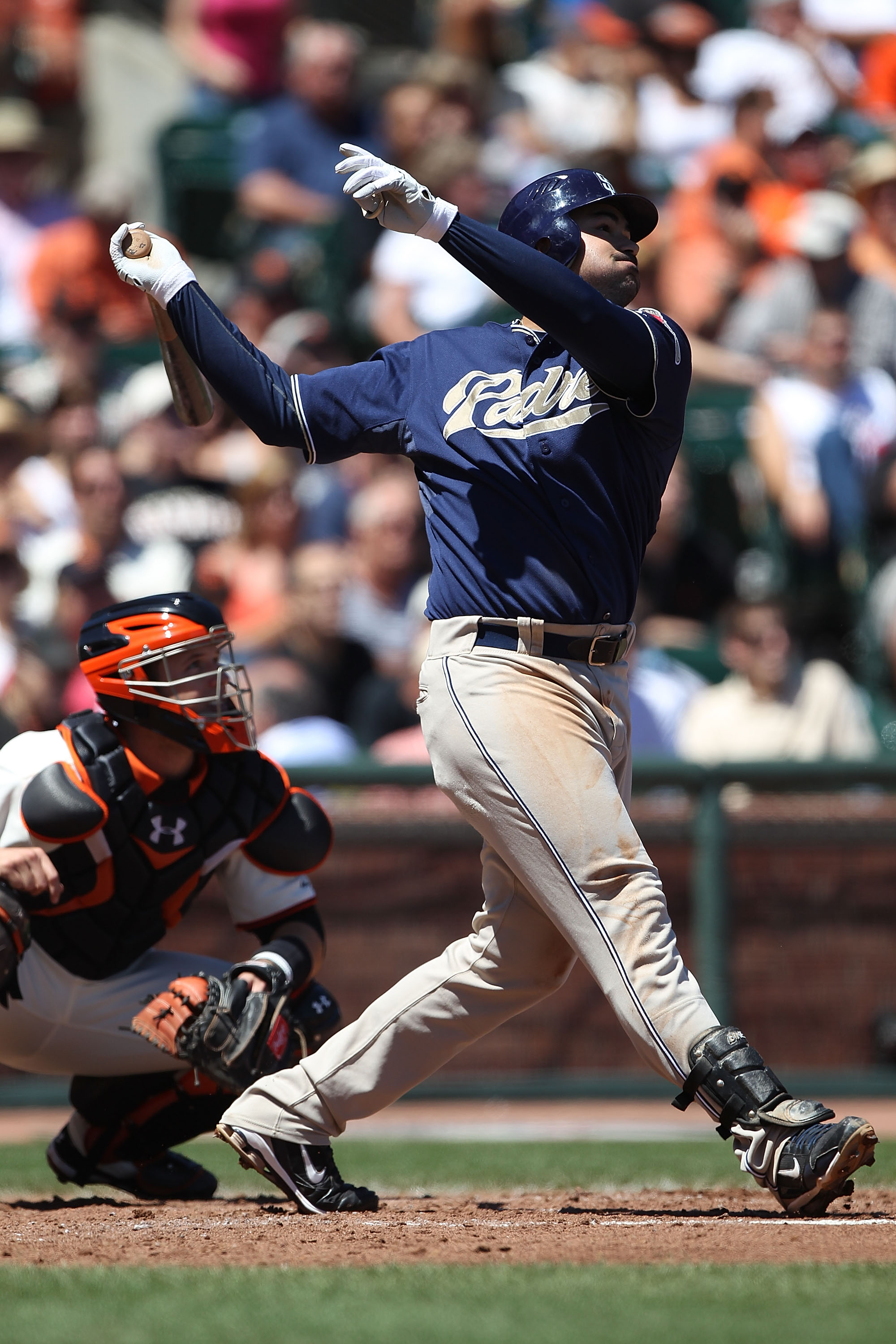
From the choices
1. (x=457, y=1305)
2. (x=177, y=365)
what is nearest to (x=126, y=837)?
(x=177, y=365)

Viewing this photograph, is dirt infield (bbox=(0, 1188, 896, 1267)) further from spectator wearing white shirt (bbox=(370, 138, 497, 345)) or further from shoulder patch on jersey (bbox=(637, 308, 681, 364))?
spectator wearing white shirt (bbox=(370, 138, 497, 345))

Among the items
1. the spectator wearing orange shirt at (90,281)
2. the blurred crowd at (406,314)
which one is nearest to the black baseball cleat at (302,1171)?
the blurred crowd at (406,314)

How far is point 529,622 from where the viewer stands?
3.57 metres

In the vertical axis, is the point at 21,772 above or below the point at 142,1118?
above

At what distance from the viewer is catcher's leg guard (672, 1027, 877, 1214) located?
323 cm

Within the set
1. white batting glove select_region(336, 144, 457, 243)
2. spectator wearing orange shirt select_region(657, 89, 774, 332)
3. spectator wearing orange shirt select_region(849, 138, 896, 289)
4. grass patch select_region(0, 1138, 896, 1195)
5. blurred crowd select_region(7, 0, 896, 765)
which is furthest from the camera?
spectator wearing orange shirt select_region(849, 138, 896, 289)

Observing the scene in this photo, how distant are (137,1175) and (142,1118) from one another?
5.7 inches

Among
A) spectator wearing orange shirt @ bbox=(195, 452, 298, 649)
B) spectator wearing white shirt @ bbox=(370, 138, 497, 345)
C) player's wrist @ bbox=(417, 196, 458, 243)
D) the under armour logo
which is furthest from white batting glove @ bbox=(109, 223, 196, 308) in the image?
spectator wearing white shirt @ bbox=(370, 138, 497, 345)

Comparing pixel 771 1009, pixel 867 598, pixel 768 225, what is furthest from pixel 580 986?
pixel 768 225

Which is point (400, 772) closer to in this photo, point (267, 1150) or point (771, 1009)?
point (771, 1009)

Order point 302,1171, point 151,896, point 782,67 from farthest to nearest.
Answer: point 782,67 < point 151,896 < point 302,1171

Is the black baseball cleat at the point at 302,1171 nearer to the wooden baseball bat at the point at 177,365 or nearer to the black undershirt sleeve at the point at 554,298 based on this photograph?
the wooden baseball bat at the point at 177,365

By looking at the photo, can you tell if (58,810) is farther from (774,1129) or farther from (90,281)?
(90,281)

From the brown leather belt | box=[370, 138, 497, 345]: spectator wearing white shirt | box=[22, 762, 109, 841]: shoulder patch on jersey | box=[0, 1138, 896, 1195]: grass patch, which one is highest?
box=[370, 138, 497, 345]: spectator wearing white shirt
